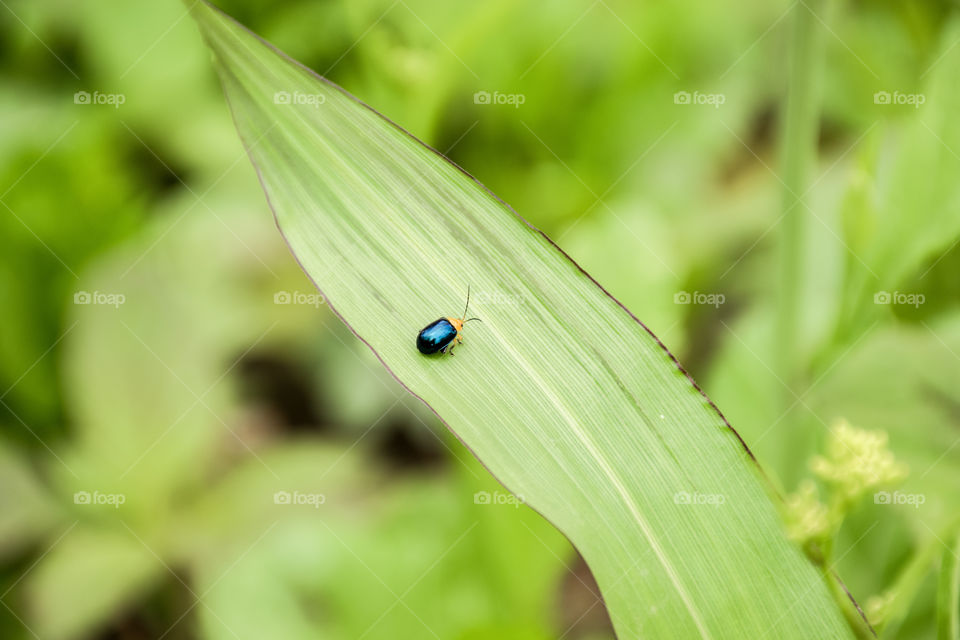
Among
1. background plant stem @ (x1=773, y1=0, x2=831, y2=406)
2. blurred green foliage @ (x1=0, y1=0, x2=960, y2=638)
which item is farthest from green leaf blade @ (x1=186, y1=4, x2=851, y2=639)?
background plant stem @ (x1=773, y1=0, x2=831, y2=406)

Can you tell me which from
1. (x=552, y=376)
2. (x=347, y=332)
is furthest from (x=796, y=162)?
(x=347, y=332)

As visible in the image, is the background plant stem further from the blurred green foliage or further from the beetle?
the beetle

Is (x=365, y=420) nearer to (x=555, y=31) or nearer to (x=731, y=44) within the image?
(x=555, y=31)

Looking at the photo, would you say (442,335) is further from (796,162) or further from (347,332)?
(347,332)

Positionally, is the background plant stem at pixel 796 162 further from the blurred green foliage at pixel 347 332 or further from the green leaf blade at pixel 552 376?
the green leaf blade at pixel 552 376

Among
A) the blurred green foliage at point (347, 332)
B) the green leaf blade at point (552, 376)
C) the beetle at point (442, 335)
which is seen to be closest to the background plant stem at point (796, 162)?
the blurred green foliage at point (347, 332)

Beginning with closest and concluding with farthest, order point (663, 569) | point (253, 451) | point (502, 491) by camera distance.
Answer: point (663, 569), point (502, 491), point (253, 451)

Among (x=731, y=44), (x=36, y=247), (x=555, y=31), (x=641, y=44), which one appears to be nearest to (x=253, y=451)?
(x=36, y=247)
